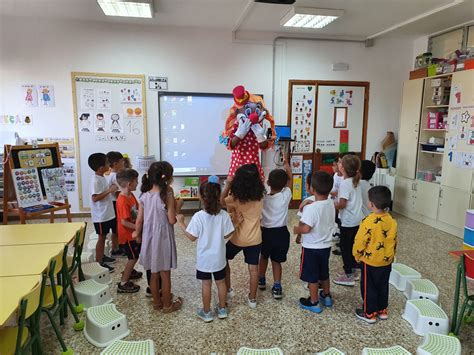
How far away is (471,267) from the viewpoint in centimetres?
210

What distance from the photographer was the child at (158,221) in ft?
7.52

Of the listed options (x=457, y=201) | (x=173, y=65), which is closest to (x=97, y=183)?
(x=173, y=65)

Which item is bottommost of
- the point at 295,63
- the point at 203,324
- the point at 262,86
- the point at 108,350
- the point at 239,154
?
the point at 203,324

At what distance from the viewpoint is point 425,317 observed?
2.21m

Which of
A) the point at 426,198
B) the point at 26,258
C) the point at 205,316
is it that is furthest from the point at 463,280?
the point at 426,198

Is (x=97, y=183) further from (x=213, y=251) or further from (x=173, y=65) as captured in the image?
(x=173, y=65)

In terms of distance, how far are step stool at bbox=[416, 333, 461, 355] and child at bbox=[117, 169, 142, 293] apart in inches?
79.9

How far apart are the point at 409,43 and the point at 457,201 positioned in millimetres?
2822

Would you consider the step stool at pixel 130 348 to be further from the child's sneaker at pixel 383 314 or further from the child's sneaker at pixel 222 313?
the child's sneaker at pixel 383 314

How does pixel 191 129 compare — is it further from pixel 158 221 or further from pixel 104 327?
pixel 104 327

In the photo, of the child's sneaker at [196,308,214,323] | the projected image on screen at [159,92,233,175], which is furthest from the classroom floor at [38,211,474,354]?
the projected image on screen at [159,92,233,175]

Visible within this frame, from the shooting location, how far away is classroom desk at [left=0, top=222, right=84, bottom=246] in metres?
2.20

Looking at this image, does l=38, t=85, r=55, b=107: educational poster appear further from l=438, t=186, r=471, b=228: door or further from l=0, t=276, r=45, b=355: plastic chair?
l=438, t=186, r=471, b=228: door

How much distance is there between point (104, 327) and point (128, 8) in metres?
3.41
